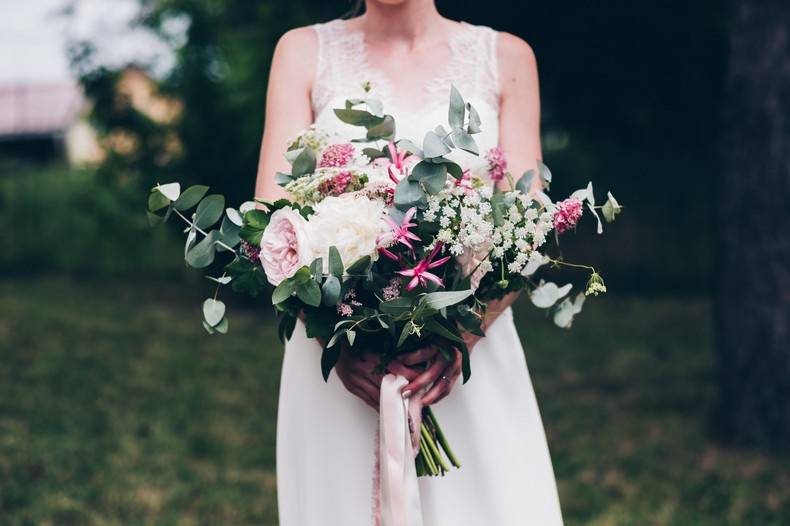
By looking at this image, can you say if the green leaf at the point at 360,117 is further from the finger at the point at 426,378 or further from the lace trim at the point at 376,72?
the finger at the point at 426,378

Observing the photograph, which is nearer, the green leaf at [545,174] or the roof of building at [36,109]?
the green leaf at [545,174]

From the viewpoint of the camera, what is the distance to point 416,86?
2936mm

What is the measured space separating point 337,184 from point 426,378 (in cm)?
56

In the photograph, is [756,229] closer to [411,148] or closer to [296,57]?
[296,57]

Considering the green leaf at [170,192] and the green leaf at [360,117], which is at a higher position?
the green leaf at [360,117]

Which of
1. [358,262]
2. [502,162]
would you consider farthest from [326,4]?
[358,262]

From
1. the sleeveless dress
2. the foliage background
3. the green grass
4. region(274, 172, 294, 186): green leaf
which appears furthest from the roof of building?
region(274, 172, 294, 186): green leaf

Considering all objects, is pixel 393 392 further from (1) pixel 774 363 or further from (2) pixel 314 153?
(1) pixel 774 363

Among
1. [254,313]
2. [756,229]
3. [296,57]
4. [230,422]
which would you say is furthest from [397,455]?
[254,313]

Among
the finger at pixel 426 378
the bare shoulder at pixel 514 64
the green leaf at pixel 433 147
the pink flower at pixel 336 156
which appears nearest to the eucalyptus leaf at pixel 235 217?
the pink flower at pixel 336 156

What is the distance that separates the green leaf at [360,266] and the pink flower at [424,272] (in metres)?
0.08

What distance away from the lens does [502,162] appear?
2.65 m

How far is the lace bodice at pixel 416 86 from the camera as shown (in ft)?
9.32

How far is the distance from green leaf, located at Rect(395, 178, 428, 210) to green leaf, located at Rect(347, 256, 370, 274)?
157 mm
